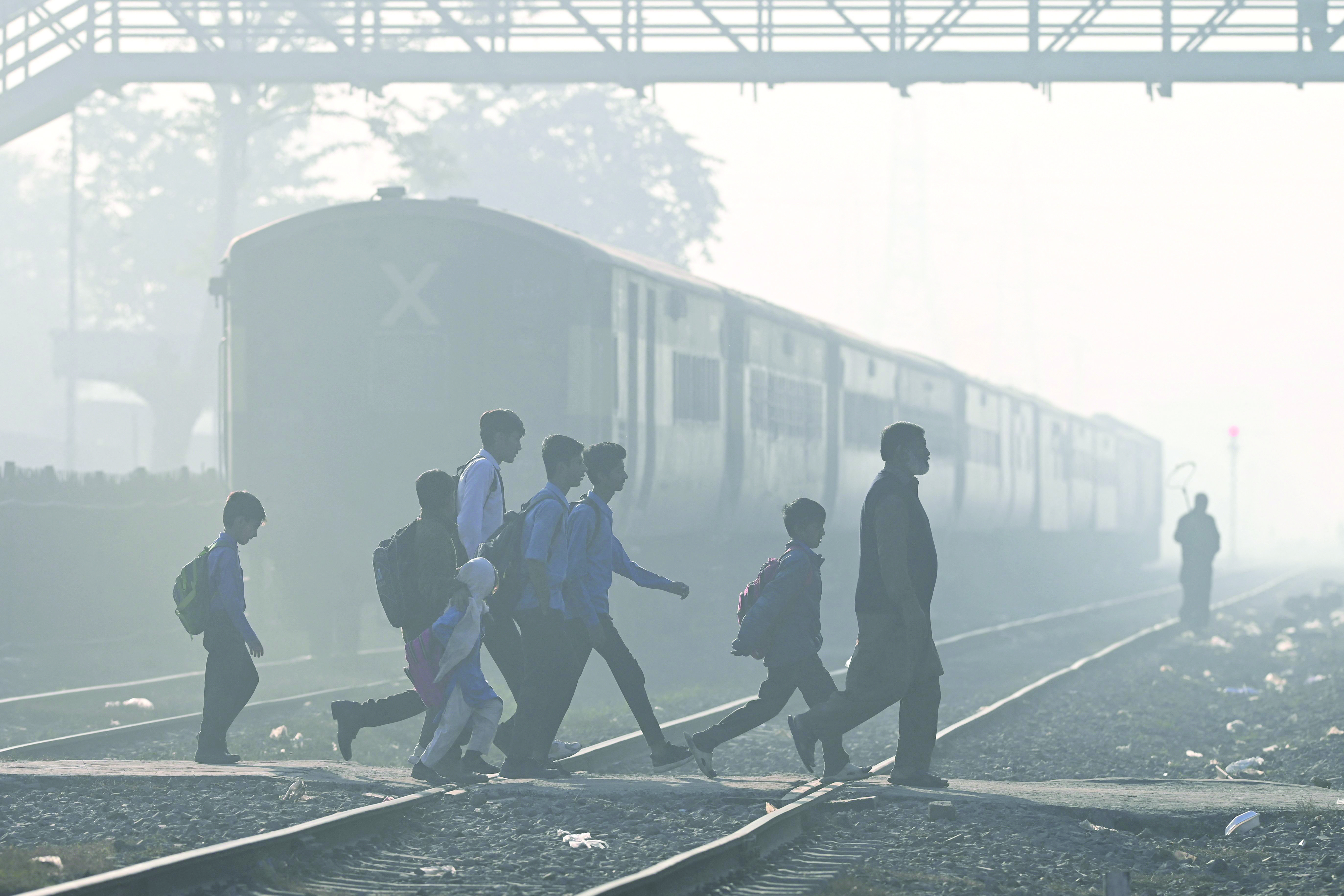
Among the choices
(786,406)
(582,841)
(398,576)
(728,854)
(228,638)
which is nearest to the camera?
(728,854)

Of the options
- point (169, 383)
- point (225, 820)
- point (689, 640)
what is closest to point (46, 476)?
point (689, 640)

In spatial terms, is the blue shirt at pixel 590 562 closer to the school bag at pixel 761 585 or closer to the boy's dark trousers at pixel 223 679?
the school bag at pixel 761 585

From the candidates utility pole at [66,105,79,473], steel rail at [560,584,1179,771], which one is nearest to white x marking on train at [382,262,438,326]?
steel rail at [560,584,1179,771]

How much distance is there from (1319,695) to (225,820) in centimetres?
1003

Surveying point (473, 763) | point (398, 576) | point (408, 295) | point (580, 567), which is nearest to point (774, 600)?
point (580, 567)

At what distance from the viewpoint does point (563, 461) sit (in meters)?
7.75

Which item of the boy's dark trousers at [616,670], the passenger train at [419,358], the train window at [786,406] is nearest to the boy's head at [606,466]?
the boy's dark trousers at [616,670]

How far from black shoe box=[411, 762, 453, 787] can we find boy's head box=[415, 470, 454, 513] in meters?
1.14

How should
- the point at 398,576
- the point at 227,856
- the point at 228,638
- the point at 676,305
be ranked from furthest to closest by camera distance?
1. the point at 676,305
2. the point at 228,638
3. the point at 398,576
4. the point at 227,856

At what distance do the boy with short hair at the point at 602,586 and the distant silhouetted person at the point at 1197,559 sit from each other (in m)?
13.2

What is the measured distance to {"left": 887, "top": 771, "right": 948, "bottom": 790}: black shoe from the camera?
747 cm

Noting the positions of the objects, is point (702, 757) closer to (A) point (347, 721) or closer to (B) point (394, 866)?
A: (A) point (347, 721)

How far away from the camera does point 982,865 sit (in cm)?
599

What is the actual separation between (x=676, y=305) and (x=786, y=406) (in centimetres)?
333
